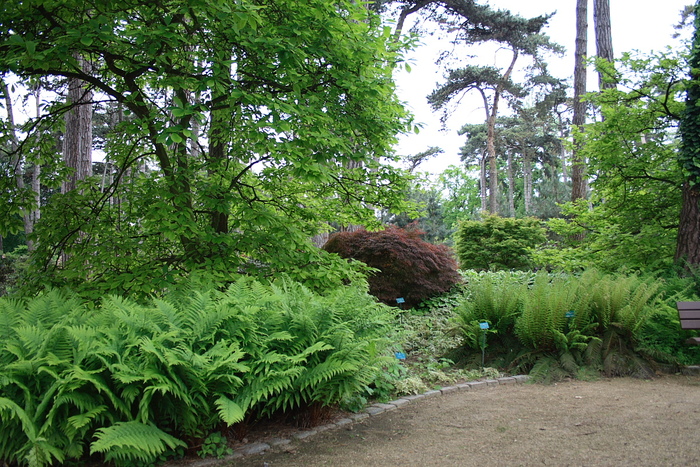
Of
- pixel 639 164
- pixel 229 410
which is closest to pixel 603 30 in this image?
pixel 639 164

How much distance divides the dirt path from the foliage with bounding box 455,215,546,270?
920 cm

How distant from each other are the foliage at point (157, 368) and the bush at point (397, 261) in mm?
4169

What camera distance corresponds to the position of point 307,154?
365cm

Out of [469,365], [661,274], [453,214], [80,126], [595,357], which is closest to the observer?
[595,357]

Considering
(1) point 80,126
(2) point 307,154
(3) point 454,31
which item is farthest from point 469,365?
(3) point 454,31

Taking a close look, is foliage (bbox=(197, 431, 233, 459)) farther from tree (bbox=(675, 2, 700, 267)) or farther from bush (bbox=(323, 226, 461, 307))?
tree (bbox=(675, 2, 700, 267))

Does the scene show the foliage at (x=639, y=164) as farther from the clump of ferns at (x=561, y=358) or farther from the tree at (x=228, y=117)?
the tree at (x=228, y=117)

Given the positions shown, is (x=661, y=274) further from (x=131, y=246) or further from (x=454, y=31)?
(x=454, y=31)

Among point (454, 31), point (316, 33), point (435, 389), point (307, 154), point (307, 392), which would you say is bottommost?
point (435, 389)

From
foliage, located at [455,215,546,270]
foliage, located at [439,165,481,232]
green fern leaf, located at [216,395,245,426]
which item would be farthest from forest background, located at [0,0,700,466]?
foliage, located at [439,165,481,232]

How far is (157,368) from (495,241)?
39.8 ft

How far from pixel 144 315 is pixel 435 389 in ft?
8.87

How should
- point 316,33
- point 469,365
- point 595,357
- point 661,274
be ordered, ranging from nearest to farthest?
1. point 316,33
2. point 595,357
3. point 469,365
4. point 661,274

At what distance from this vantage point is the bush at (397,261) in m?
7.56
